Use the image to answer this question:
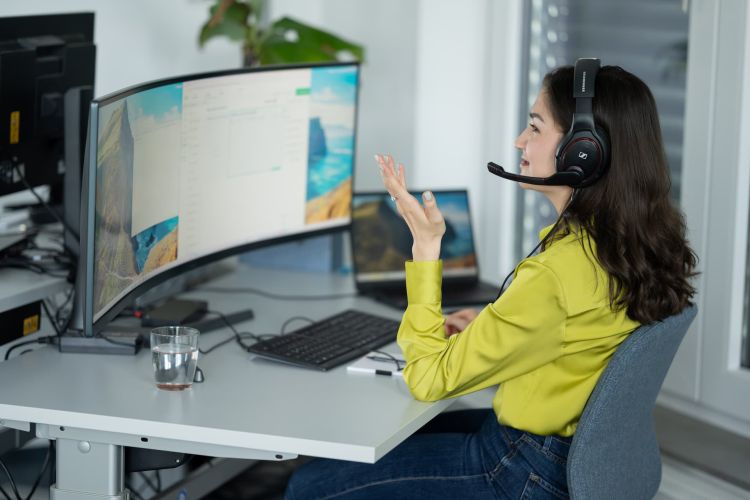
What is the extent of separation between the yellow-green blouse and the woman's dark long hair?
0.10 feet

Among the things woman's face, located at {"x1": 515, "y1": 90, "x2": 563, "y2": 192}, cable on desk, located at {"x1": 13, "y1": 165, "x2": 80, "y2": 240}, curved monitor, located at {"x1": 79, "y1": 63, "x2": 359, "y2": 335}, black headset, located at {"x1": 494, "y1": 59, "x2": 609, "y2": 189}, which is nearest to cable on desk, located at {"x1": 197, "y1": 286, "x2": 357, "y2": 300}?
curved monitor, located at {"x1": 79, "y1": 63, "x2": 359, "y2": 335}

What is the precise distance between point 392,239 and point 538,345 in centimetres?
88

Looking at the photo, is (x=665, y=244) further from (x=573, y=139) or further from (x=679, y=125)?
(x=679, y=125)

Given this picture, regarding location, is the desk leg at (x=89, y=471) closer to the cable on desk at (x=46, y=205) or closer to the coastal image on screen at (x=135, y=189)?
the coastal image on screen at (x=135, y=189)

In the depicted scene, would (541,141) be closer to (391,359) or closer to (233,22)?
(391,359)

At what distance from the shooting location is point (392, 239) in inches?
88.7

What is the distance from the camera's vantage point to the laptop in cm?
222

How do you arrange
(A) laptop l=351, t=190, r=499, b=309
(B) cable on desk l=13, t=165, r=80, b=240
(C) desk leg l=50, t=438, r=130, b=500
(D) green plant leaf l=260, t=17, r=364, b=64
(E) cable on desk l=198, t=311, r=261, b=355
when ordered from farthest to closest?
1. (D) green plant leaf l=260, t=17, r=364, b=64
2. (A) laptop l=351, t=190, r=499, b=309
3. (B) cable on desk l=13, t=165, r=80, b=240
4. (E) cable on desk l=198, t=311, r=261, b=355
5. (C) desk leg l=50, t=438, r=130, b=500

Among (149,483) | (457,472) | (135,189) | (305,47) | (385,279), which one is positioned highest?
(305,47)

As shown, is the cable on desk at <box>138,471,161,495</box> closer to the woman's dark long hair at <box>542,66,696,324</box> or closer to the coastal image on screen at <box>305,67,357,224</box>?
the coastal image on screen at <box>305,67,357,224</box>

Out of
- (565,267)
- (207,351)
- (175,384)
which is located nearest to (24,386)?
(175,384)

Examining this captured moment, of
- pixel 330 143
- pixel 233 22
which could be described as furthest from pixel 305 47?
pixel 330 143

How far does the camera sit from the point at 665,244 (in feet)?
4.86

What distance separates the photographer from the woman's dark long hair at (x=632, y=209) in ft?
4.67
